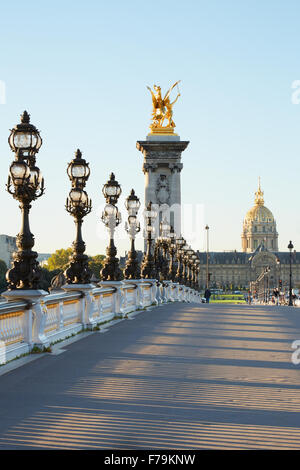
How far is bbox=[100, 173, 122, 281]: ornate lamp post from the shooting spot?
2734 centimetres

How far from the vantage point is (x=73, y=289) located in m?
21.2

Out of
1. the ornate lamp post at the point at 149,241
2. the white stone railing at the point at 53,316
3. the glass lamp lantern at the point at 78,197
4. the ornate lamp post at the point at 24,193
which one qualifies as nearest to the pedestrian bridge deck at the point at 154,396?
the white stone railing at the point at 53,316

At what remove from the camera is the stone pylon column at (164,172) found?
361ft

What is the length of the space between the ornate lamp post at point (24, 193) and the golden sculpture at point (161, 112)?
99658mm

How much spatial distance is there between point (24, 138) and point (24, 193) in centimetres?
140

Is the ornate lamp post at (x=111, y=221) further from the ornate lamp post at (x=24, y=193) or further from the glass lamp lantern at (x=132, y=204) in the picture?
the ornate lamp post at (x=24, y=193)

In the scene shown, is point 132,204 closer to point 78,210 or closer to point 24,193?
point 78,210

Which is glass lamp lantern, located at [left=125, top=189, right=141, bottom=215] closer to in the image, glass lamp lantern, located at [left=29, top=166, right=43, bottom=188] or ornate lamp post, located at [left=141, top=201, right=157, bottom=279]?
ornate lamp post, located at [left=141, top=201, right=157, bottom=279]

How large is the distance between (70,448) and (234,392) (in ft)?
12.7

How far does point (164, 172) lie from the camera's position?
11269 cm

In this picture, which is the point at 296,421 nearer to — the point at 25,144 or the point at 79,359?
the point at 79,359

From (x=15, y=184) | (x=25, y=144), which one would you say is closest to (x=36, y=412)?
(x=15, y=184)

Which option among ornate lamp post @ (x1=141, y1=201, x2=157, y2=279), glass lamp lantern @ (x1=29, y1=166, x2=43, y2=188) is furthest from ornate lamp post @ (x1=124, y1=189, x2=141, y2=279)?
glass lamp lantern @ (x1=29, y1=166, x2=43, y2=188)

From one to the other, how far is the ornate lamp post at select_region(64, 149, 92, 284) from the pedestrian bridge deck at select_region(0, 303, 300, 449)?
2929 millimetres
